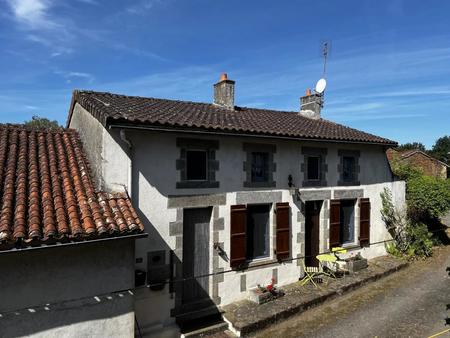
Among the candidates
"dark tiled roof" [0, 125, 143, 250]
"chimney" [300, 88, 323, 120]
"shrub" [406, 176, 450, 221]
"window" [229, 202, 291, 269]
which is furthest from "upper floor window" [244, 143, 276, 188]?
"shrub" [406, 176, 450, 221]

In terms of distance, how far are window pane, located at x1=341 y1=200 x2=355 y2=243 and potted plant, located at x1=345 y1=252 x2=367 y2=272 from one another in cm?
63

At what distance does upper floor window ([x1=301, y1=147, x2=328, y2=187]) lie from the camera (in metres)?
10.1

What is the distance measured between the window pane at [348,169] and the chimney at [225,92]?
172 inches

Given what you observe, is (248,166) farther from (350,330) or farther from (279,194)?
(350,330)

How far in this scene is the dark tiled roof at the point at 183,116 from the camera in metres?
6.86

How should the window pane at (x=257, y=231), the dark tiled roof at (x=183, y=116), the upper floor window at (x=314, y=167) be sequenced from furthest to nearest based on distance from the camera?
the upper floor window at (x=314, y=167) < the window pane at (x=257, y=231) < the dark tiled roof at (x=183, y=116)

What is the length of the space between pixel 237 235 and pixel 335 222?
4.18 m

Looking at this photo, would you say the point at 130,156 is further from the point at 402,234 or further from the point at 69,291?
the point at 402,234

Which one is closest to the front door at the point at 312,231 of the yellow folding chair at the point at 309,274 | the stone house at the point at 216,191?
the stone house at the point at 216,191

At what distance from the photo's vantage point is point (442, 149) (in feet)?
304

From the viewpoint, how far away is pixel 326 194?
10688 millimetres

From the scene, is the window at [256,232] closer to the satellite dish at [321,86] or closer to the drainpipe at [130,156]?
the drainpipe at [130,156]

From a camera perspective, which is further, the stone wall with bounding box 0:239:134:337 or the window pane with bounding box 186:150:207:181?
the window pane with bounding box 186:150:207:181

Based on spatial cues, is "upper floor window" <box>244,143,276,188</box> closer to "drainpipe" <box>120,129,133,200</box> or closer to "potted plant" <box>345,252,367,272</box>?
"drainpipe" <box>120,129,133,200</box>
